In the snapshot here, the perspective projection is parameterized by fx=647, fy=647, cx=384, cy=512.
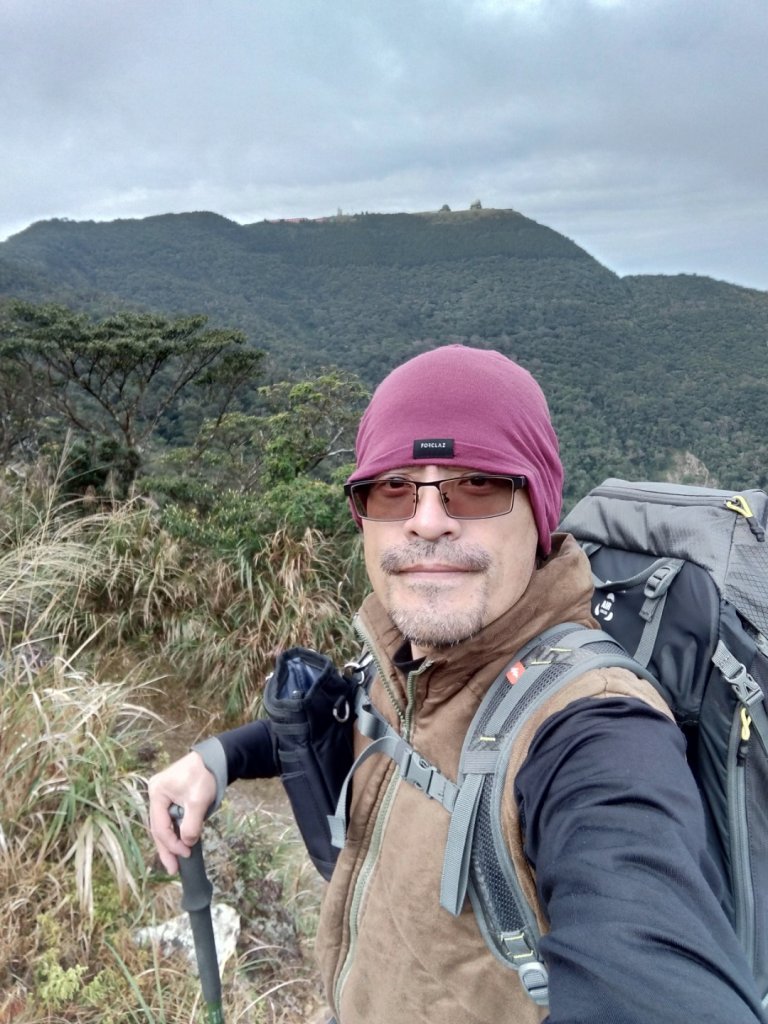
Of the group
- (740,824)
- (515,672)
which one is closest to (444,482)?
(515,672)

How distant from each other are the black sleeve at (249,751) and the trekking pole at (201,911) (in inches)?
4.6

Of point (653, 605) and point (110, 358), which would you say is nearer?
point (653, 605)

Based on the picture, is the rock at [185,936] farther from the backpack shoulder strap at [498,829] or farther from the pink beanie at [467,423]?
the pink beanie at [467,423]

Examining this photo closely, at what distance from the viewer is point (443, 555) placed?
1.00 meters

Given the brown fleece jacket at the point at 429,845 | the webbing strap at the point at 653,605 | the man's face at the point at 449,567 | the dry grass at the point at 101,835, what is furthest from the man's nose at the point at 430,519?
the dry grass at the point at 101,835

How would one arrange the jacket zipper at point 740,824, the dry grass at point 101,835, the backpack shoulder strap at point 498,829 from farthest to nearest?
the dry grass at point 101,835, the jacket zipper at point 740,824, the backpack shoulder strap at point 498,829

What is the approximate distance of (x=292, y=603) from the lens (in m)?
3.77

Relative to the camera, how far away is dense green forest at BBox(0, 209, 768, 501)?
93.7ft

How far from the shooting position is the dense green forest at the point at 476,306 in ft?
93.7

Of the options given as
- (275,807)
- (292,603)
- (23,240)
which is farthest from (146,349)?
(23,240)

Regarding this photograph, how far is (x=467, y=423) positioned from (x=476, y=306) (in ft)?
193

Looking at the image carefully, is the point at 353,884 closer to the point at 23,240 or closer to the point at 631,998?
the point at 631,998

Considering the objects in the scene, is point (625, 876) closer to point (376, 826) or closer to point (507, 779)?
point (507, 779)

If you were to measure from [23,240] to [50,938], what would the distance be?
71.2 meters
